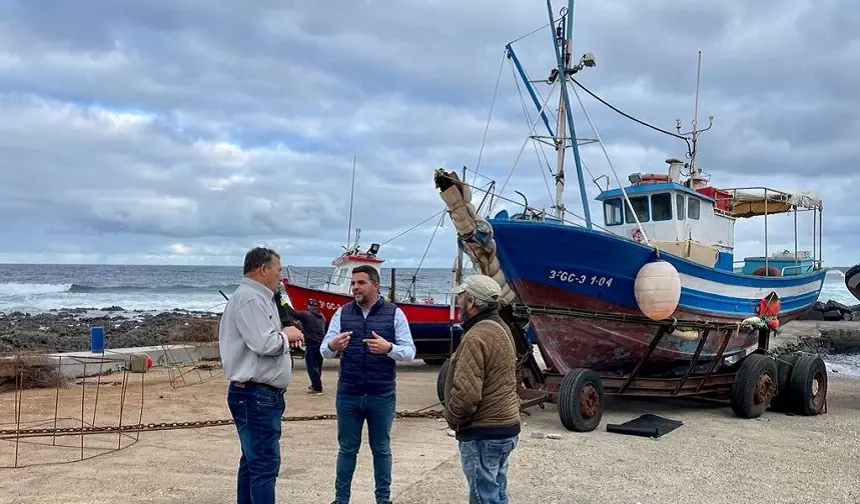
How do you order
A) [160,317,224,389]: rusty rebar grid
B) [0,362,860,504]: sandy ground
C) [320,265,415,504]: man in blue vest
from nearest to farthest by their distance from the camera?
[320,265,415,504]: man in blue vest, [0,362,860,504]: sandy ground, [160,317,224,389]: rusty rebar grid

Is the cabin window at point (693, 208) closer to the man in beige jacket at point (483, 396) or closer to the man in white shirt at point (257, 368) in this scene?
the man in beige jacket at point (483, 396)

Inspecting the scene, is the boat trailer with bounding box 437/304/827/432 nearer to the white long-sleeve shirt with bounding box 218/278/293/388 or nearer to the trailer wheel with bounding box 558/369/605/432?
the trailer wheel with bounding box 558/369/605/432

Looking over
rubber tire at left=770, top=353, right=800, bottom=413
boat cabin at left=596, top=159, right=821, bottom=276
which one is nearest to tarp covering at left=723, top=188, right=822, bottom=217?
boat cabin at left=596, top=159, right=821, bottom=276

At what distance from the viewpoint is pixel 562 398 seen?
7.78 metres

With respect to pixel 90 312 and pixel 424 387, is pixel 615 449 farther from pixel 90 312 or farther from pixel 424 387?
pixel 90 312

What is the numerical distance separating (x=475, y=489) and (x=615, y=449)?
396 cm

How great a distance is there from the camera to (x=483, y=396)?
346 centimetres

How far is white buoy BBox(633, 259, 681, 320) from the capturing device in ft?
28.5

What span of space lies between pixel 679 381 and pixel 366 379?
5923 mm

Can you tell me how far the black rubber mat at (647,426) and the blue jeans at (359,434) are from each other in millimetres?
4214

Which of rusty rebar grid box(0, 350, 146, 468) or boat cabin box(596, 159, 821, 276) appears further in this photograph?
boat cabin box(596, 159, 821, 276)

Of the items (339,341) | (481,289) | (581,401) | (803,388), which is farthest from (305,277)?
(481,289)

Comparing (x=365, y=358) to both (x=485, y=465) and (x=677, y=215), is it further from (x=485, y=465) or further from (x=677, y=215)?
(x=677, y=215)

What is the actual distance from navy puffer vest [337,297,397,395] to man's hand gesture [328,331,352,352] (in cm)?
10
